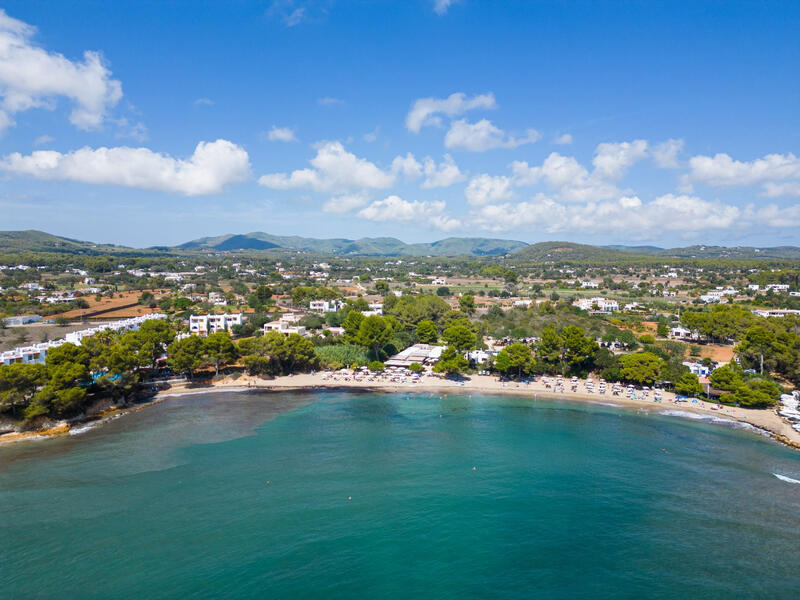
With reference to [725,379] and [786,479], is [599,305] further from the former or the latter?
[786,479]

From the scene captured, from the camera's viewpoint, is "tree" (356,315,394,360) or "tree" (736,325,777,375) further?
"tree" (356,315,394,360)

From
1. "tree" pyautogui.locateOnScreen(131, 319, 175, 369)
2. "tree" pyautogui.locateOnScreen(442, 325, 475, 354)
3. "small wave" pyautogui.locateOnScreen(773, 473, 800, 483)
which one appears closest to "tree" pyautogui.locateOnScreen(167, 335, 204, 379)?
"tree" pyautogui.locateOnScreen(131, 319, 175, 369)

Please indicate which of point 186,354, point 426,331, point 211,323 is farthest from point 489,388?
point 211,323


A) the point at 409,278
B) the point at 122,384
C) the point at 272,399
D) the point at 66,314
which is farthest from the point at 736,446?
the point at 409,278

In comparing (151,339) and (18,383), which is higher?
(151,339)

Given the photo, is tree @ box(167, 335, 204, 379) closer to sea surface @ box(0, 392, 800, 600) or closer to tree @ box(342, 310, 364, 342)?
sea surface @ box(0, 392, 800, 600)

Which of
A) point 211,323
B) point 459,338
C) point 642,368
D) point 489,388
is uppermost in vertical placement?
point 459,338

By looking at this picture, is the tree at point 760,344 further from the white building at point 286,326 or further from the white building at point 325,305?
the white building at point 325,305
